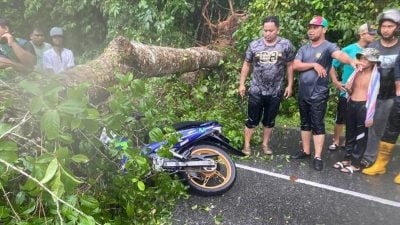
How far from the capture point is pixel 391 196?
4145mm

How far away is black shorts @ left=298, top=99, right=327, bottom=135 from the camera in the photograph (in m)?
4.77

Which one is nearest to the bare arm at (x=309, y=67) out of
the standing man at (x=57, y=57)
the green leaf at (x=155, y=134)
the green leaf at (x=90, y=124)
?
the green leaf at (x=155, y=134)

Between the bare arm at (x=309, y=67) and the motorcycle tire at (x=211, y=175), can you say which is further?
the bare arm at (x=309, y=67)

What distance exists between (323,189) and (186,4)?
6311 millimetres

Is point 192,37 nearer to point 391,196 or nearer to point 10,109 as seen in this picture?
point 391,196

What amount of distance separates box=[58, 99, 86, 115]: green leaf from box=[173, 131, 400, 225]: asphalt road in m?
2.01

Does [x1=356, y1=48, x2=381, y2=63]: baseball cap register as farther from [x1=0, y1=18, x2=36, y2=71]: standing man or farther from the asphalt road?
[x1=0, y1=18, x2=36, y2=71]: standing man

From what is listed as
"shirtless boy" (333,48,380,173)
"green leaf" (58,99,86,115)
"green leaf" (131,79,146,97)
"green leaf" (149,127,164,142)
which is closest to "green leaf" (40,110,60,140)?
"green leaf" (58,99,86,115)

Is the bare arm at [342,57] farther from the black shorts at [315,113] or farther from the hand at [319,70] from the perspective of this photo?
the black shorts at [315,113]

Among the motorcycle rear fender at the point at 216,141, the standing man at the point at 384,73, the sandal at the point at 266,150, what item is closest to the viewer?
the motorcycle rear fender at the point at 216,141

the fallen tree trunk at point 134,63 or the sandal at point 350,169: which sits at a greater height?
the fallen tree trunk at point 134,63

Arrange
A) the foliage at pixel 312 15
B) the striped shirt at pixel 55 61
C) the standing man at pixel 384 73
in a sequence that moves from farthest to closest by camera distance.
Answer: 1. the foliage at pixel 312 15
2. the striped shirt at pixel 55 61
3. the standing man at pixel 384 73

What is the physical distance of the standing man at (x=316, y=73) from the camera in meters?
4.65

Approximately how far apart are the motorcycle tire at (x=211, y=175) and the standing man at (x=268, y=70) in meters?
1.18
